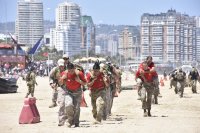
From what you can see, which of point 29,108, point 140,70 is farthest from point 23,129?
A: point 140,70

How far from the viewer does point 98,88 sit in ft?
50.6

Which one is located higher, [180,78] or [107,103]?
[107,103]

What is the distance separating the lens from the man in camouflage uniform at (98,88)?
50.2 feet

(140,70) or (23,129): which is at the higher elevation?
(140,70)

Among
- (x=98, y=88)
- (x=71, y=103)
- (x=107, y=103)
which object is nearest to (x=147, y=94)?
(x=107, y=103)

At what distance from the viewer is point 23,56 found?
7900 centimetres

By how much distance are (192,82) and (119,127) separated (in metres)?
20.7

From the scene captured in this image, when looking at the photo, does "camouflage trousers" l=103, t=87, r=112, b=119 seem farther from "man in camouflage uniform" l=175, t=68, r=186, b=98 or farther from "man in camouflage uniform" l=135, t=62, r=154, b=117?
"man in camouflage uniform" l=175, t=68, r=186, b=98

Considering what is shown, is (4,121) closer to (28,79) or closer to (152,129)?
(152,129)

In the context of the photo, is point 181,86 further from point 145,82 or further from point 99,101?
point 99,101

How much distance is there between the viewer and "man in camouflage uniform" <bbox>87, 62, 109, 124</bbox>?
1530 centimetres

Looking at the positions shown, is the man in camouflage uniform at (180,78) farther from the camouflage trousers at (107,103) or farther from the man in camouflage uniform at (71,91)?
the man in camouflage uniform at (71,91)

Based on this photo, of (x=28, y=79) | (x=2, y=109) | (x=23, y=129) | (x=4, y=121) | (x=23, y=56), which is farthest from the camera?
(x=23, y=56)

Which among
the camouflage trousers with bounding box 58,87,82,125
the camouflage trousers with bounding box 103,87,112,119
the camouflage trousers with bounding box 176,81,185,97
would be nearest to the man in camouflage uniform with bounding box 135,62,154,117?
the camouflage trousers with bounding box 103,87,112,119
